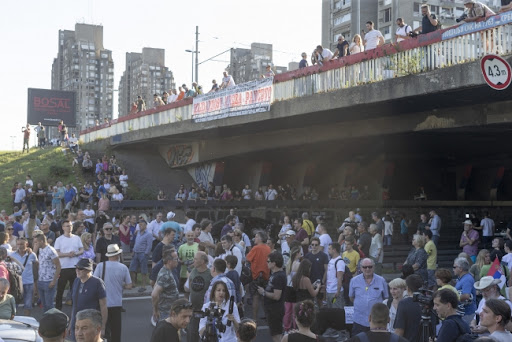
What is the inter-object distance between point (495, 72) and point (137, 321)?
10138 mm

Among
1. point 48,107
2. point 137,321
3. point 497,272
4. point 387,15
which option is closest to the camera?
point 497,272

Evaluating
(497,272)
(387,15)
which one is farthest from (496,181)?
(387,15)

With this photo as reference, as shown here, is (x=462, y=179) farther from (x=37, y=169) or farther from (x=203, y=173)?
(x=37, y=169)

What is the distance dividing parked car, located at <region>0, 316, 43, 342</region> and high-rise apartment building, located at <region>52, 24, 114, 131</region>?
14760 cm

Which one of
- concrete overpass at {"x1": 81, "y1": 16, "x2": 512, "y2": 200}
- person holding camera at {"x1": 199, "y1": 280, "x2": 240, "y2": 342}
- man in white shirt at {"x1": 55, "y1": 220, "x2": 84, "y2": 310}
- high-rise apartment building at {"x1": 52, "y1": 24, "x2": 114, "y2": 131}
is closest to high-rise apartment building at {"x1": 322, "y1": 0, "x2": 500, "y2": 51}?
concrete overpass at {"x1": 81, "y1": 16, "x2": 512, "y2": 200}

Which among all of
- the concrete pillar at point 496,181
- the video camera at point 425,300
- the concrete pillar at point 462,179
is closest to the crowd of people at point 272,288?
the video camera at point 425,300

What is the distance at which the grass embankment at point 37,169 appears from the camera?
122ft

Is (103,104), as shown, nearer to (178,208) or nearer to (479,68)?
(178,208)

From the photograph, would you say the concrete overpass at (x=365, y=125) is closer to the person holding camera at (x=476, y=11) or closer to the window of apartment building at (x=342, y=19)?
the person holding camera at (x=476, y=11)

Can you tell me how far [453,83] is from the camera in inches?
652

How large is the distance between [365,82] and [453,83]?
10.9ft

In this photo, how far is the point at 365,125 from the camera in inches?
959

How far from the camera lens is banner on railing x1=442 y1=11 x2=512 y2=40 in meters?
15.1

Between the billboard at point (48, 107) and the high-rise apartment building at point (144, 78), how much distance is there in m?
75.7
